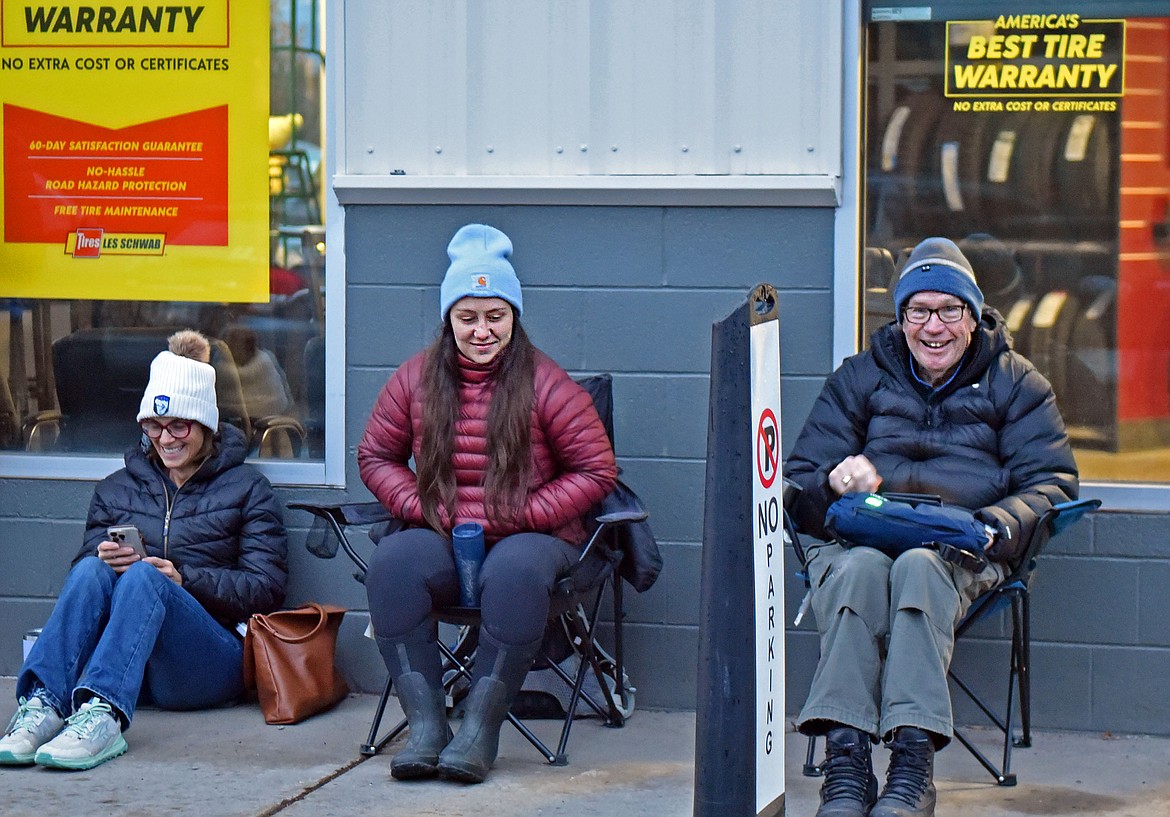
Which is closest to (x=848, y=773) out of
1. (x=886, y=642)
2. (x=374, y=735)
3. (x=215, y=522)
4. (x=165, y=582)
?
(x=886, y=642)

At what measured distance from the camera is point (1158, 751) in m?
4.88

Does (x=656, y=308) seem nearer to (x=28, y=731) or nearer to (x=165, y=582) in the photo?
(x=165, y=582)

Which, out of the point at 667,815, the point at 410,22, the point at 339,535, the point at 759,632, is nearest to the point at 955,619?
the point at 667,815

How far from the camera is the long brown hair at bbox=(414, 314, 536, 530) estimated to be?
470cm

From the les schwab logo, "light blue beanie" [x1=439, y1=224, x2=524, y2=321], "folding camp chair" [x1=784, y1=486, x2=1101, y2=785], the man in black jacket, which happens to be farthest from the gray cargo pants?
the les schwab logo

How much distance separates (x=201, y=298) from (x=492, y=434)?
1.48 metres

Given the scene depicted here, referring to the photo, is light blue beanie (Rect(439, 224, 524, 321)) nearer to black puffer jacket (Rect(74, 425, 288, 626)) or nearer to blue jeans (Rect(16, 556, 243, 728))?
black puffer jacket (Rect(74, 425, 288, 626))

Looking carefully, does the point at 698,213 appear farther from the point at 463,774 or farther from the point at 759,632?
the point at 759,632

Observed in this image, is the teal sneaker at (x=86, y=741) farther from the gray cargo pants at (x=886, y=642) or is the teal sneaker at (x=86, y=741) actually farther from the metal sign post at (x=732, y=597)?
the metal sign post at (x=732, y=597)

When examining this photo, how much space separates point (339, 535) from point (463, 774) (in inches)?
32.7

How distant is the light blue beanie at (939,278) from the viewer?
14.8ft

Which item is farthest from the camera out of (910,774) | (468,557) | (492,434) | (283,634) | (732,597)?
(283,634)

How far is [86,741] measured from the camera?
4.61 m

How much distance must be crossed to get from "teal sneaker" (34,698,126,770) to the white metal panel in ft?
6.12
